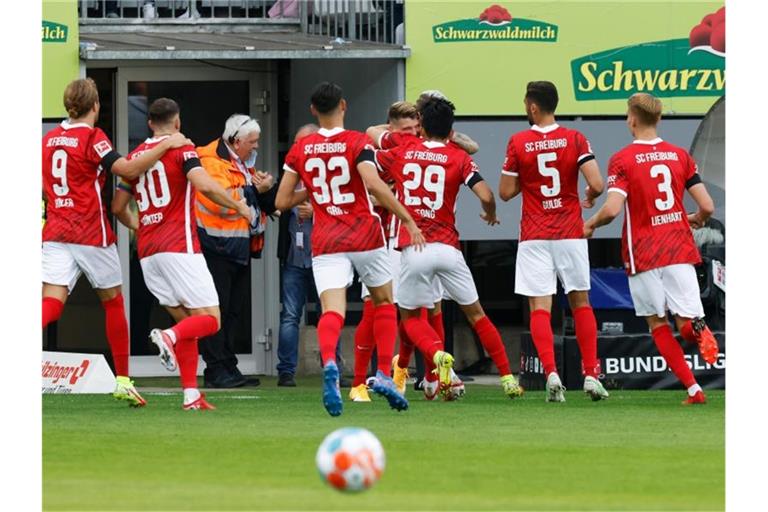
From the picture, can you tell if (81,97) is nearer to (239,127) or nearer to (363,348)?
(363,348)

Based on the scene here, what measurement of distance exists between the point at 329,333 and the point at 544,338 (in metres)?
2.03

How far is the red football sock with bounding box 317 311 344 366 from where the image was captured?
10047 millimetres

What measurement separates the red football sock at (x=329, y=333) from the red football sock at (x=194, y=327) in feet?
2.77

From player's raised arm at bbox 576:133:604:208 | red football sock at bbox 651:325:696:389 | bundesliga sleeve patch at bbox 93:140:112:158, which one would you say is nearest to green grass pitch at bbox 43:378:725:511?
red football sock at bbox 651:325:696:389

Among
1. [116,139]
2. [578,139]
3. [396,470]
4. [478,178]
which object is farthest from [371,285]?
[116,139]

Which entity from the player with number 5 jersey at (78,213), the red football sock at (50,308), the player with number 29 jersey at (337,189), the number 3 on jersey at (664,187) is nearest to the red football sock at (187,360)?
the player with number 5 jersey at (78,213)

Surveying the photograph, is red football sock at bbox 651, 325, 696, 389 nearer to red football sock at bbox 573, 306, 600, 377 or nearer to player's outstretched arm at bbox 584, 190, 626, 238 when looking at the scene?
red football sock at bbox 573, 306, 600, 377

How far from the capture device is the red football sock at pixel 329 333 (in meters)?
10.0

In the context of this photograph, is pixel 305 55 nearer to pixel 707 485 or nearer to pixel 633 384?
pixel 633 384

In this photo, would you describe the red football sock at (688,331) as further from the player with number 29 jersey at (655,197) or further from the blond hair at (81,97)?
the blond hair at (81,97)

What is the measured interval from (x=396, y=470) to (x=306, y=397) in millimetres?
4920

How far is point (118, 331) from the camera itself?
440 inches

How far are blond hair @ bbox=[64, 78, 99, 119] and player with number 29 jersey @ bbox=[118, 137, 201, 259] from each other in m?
0.50

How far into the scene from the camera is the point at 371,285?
1061 cm
